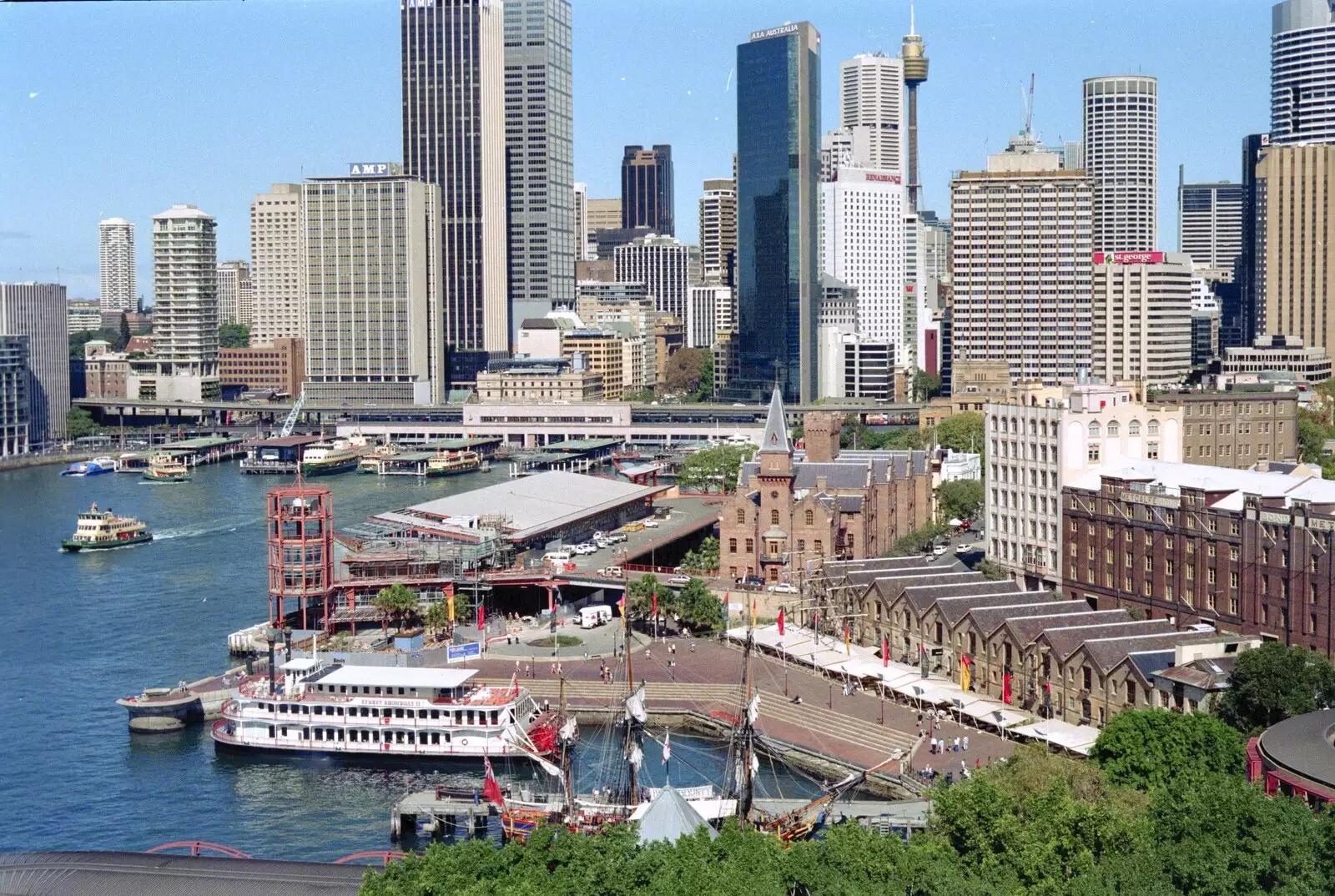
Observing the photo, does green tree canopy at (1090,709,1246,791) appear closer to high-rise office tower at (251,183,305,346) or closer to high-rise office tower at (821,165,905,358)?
high-rise office tower at (821,165,905,358)

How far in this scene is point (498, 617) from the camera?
58.1 metres

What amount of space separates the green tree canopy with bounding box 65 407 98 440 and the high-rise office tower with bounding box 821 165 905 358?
68356 millimetres

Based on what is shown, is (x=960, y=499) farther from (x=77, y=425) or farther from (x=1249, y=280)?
(x=1249, y=280)

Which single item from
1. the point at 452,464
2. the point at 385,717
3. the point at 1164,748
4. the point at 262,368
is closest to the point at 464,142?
the point at 262,368

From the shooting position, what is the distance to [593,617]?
56.5 metres

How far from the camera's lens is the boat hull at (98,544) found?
7756cm

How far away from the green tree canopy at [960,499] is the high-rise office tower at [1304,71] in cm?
9686

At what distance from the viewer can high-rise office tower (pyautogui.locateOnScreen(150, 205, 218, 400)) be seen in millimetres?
158375

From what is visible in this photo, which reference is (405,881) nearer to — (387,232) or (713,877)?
(713,877)

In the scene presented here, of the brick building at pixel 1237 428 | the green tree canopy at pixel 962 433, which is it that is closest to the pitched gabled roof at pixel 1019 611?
the brick building at pixel 1237 428

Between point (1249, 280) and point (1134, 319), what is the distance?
36883mm

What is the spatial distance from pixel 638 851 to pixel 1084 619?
863 inches

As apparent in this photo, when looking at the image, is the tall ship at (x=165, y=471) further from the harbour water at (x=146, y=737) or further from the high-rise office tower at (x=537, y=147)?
the high-rise office tower at (x=537, y=147)

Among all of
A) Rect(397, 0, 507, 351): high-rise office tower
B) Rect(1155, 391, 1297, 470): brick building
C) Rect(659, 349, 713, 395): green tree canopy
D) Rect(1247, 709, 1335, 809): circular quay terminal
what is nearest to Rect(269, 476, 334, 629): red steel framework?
Rect(1247, 709, 1335, 809): circular quay terminal
